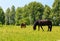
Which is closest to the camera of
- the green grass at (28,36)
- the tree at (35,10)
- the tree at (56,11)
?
the green grass at (28,36)

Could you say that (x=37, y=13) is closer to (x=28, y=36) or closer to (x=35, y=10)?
(x=35, y=10)

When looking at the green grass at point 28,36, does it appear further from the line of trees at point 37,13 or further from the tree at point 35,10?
the tree at point 35,10

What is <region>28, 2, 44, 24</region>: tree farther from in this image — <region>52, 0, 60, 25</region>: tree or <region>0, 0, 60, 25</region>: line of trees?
<region>52, 0, 60, 25</region>: tree

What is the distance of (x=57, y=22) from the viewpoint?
10300 cm

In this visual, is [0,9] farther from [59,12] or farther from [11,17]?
[59,12]

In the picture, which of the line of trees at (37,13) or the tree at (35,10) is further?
the tree at (35,10)

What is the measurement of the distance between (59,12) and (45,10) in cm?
1455

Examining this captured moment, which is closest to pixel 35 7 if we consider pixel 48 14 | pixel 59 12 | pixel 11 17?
pixel 48 14

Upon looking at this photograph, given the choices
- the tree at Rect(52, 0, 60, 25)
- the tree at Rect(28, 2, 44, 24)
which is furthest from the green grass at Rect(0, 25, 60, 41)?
the tree at Rect(28, 2, 44, 24)

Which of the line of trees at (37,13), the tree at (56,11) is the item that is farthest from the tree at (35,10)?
the tree at (56,11)

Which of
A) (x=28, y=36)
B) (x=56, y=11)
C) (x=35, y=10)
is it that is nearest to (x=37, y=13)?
(x=35, y=10)

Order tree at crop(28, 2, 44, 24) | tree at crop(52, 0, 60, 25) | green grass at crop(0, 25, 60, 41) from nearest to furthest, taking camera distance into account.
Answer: green grass at crop(0, 25, 60, 41), tree at crop(52, 0, 60, 25), tree at crop(28, 2, 44, 24)

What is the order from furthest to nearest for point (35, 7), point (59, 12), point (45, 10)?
point (35, 7)
point (45, 10)
point (59, 12)

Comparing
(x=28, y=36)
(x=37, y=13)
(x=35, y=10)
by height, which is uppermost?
(x=35, y=10)
